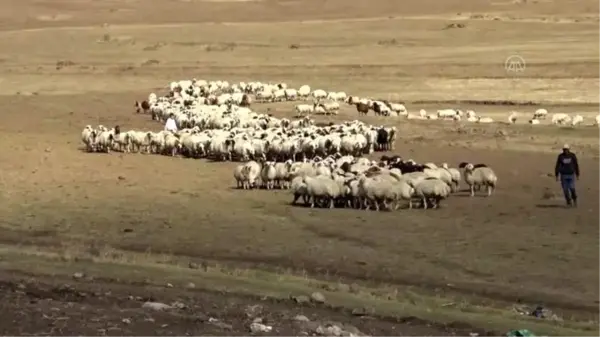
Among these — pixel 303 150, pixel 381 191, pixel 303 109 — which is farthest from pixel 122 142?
pixel 381 191

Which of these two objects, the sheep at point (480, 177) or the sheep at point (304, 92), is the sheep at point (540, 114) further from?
the sheep at point (480, 177)

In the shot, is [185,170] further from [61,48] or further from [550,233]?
[61,48]

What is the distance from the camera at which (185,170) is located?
2577 cm

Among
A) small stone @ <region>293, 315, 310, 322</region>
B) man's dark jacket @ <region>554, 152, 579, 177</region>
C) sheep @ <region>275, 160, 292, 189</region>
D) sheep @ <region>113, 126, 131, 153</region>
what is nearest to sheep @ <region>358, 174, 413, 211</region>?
man's dark jacket @ <region>554, 152, 579, 177</region>

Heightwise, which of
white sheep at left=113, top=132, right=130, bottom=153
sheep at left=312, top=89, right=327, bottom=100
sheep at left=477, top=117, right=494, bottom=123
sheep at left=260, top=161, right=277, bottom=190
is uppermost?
sheep at left=312, top=89, right=327, bottom=100

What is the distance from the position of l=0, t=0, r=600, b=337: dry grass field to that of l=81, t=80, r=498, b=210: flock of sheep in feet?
1.57

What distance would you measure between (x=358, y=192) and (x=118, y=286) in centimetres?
829

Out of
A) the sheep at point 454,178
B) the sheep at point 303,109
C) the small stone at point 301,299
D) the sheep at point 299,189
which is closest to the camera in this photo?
the small stone at point 301,299

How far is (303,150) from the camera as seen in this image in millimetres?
26641

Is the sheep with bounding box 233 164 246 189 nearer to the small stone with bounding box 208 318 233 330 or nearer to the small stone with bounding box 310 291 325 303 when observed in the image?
the small stone with bounding box 310 291 325 303

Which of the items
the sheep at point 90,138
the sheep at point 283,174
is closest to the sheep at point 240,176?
the sheep at point 283,174

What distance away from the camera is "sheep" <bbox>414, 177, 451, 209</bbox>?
784 inches

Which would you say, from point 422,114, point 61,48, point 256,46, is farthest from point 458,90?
point 61,48

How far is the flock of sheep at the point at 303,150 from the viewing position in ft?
66.1
